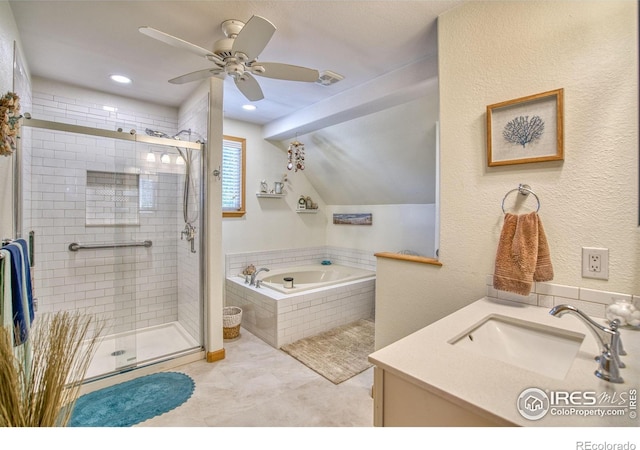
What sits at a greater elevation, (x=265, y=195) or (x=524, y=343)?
(x=265, y=195)

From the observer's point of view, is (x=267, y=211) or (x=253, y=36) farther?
(x=267, y=211)

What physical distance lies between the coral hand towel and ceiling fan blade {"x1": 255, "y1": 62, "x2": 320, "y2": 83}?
139 cm

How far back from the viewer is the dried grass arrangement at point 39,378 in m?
0.83

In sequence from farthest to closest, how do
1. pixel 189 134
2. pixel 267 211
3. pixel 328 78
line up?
pixel 267 211 < pixel 189 134 < pixel 328 78

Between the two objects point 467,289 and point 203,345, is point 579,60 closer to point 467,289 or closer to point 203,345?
point 467,289

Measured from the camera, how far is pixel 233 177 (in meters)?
3.92

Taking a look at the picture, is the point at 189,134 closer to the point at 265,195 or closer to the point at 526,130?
the point at 265,195

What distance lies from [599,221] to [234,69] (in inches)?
79.9

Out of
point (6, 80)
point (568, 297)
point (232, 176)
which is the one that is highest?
point (6, 80)

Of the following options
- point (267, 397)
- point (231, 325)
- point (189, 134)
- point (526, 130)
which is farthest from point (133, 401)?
point (526, 130)

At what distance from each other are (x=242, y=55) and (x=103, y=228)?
7.45ft

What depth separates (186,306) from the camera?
3096 millimetres

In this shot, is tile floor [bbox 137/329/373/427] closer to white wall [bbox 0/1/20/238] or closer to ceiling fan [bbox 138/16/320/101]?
white wall [bbox 0/1/20/238]

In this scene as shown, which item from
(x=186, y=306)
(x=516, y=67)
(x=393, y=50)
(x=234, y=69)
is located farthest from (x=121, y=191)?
(x=516, y=67)
